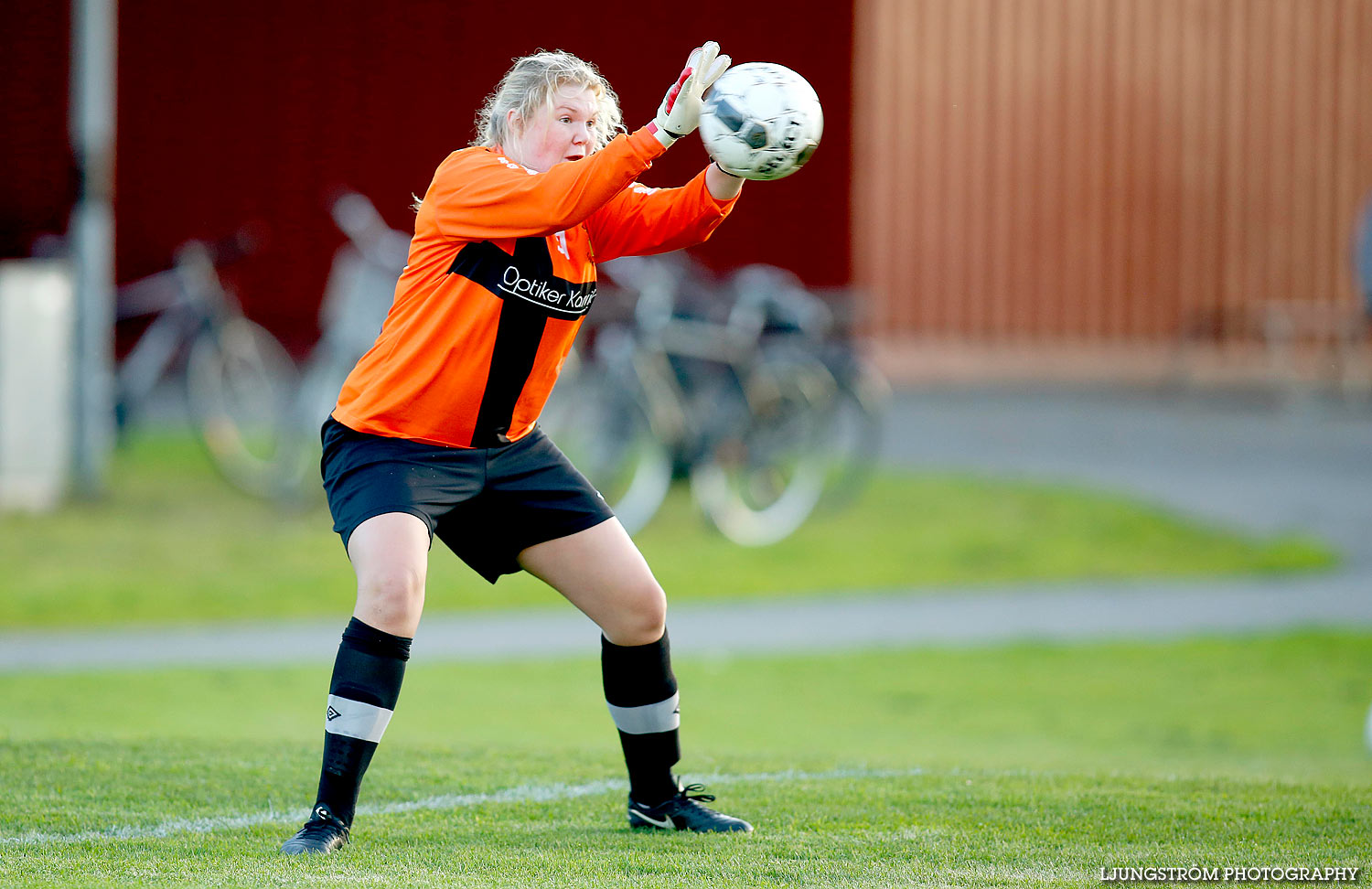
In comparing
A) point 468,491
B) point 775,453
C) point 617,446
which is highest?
point 468,491

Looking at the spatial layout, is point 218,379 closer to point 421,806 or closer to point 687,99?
point 421,806

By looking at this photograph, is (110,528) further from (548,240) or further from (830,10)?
(830,10)

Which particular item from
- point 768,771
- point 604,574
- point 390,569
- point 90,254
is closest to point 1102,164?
point 90,254

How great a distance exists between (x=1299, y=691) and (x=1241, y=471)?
5.41 metres

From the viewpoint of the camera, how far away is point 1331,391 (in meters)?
18.2

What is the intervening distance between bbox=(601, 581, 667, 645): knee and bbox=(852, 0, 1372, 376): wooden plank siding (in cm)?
1397

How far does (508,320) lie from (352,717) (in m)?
1.01

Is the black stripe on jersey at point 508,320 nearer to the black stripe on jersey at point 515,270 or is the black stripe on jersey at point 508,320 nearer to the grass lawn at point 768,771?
the black stripe on jersey at point 515,270

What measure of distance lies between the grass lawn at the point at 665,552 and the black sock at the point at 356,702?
17.4 feet

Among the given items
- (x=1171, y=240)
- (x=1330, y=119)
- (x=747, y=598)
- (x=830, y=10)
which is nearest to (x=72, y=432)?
(x=747, y=598)

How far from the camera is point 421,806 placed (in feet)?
15.2

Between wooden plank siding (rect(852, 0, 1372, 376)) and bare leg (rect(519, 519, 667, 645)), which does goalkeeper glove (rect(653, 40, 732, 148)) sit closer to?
bare leg (rect(519, 519, 667, 645))

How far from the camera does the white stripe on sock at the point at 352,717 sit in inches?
155

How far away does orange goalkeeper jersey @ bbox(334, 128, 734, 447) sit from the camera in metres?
3.98
